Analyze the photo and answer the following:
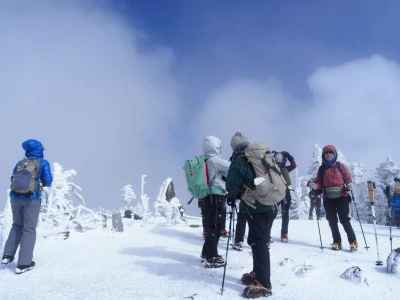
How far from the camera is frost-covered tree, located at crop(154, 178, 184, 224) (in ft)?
74.8

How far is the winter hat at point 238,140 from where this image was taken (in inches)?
303

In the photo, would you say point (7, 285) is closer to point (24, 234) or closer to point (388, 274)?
point (24, 234)

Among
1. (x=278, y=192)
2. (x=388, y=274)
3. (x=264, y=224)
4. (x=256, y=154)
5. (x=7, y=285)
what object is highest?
(x=256, y=154)

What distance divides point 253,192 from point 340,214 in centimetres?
439

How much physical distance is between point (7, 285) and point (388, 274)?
6.87 meters

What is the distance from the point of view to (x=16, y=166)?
8117mm

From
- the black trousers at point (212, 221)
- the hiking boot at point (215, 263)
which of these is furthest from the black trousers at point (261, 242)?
the hiking boot at point (215, 263)

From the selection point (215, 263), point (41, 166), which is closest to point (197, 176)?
point (215, 263)

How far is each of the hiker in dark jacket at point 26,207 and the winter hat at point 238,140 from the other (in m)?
3.84

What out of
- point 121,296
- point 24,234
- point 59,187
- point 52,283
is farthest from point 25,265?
point 59,187

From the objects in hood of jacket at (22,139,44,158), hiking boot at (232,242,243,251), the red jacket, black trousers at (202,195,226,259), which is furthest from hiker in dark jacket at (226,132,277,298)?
hood of jacket at (22,139,44,158)

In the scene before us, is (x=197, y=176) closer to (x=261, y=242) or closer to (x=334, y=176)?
(x=261, y=242)

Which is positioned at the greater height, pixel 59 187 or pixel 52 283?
pixel 59 187

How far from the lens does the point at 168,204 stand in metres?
24.3
